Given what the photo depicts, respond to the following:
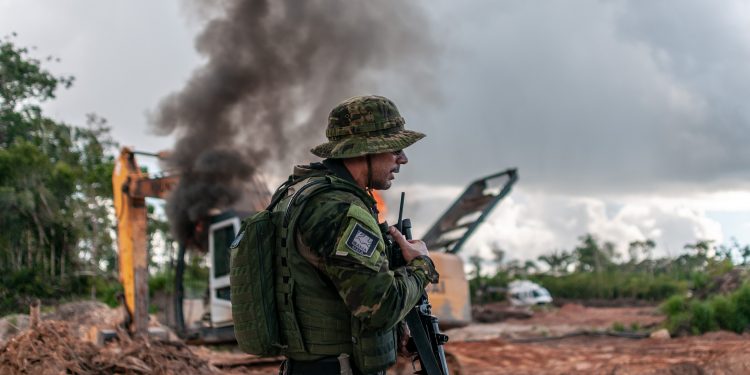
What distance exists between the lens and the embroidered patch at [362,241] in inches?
92.0

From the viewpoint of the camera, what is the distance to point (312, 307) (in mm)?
2492

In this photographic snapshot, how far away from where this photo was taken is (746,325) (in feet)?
46.8

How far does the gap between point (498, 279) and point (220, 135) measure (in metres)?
23.2

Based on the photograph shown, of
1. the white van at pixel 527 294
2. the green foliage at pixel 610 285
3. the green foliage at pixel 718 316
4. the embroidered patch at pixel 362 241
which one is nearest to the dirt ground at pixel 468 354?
the green foliage at pixel 718 316

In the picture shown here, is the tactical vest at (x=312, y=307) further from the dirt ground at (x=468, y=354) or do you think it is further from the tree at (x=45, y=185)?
the tree at (x=45, y=185)

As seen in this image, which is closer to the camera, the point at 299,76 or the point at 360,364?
the point at 360,364

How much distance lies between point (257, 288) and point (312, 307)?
0.62ft

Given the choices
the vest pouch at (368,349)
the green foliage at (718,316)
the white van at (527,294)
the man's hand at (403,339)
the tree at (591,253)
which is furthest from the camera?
the tree at (591,253)

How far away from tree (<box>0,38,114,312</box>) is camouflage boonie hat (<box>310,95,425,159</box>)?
17.4 metres

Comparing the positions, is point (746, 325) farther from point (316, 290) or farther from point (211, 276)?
point (316, 290)

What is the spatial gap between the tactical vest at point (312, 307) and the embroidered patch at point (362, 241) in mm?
187

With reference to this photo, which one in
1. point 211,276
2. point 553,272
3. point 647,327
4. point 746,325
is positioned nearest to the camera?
point 211,276

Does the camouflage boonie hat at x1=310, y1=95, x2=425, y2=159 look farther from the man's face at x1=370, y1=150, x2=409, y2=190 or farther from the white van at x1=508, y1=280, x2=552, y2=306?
the white van at x1=508, y1=280, x2=552, y2=306

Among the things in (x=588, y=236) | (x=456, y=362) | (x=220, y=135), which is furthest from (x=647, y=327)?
(x=588, y=236)
